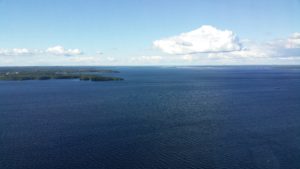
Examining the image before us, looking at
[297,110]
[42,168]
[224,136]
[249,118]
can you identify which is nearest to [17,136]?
[42,168]

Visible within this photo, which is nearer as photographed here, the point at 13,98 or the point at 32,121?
the point at 32,121

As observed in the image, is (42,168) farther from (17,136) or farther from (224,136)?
(224,136)

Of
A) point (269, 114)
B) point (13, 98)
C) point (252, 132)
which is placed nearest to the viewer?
point (252, 132)

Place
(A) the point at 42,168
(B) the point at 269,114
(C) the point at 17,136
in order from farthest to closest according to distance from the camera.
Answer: (B) the point at 269,114, (C) the point at 17,136, (A) the point at 42,168

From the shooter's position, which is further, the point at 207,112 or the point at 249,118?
the point at 207,112

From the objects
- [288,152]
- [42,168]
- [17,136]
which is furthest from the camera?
[17,136]

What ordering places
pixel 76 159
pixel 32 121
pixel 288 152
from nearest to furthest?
pixel 76 159, pixel 288 152, pixel 32 121

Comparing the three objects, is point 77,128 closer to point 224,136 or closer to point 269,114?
point 224,136

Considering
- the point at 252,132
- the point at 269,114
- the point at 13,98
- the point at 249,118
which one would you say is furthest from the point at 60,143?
the point at 13,98
